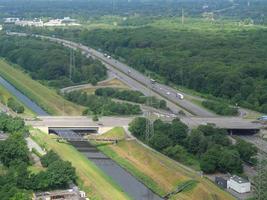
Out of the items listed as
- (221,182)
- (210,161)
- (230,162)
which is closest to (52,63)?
(210,161)

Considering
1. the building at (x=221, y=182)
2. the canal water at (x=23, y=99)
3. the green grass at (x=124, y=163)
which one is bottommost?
the canal water at (x=23, y=99)

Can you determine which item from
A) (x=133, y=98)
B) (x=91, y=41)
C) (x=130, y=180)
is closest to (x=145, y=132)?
(x=130, y=180)

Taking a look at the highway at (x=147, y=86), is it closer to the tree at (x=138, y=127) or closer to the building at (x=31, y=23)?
the tree at (x=138, y=127)

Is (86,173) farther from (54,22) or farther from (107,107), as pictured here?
(54,22)

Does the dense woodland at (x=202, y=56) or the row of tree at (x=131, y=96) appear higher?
the dense woodland at (x=202, y=56)

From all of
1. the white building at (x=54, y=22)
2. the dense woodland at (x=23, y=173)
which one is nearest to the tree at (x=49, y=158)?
the dense woodland at (x=23, y=173)

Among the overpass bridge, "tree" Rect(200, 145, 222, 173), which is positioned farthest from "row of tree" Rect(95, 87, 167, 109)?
"tree" Rect(200, 145, 222, 173)

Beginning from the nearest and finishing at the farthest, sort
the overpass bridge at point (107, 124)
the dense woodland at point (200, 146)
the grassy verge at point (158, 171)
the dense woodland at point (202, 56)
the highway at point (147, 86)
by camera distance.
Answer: the grassy verge at point (158, 171)
the dense woodland at point (200, 146)
the overpass bridge at point (107, 124)
the highway at point (147, 86)
the dense woodland at point (202, 56)

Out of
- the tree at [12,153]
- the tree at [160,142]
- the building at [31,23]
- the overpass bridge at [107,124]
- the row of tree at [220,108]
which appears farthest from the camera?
the building at [31,23]
